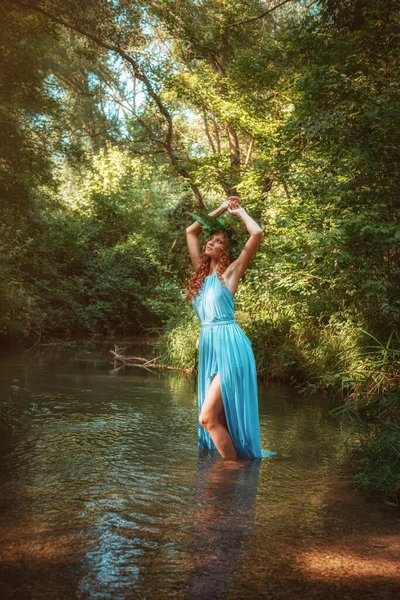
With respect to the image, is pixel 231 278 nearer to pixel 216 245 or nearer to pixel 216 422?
pixel 216 245

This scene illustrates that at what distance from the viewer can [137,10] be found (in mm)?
14188

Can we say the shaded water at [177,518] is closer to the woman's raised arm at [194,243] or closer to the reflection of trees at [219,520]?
the reflection of trees at [219,520]

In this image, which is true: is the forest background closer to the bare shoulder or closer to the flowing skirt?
the flowing skirt

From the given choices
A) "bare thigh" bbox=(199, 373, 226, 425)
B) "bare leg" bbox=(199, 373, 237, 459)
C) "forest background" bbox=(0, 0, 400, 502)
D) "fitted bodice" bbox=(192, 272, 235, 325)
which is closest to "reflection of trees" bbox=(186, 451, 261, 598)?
"bare leg" bbox=(199, 373, 237, 459)

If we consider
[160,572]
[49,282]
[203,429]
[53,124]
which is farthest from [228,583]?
[49,282]

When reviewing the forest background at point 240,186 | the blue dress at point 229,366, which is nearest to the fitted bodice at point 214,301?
the blue dress at point 229,366

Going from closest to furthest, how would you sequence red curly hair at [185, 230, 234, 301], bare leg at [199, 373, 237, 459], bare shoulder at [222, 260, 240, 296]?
bare leg at [199, 373, 237, 459] → bare shoulder at [222, 260, 240, 296] → red curly hair at [185, 230, 234, 301]

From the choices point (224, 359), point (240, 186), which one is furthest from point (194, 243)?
point (240, 186)

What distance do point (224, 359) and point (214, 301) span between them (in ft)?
1.75

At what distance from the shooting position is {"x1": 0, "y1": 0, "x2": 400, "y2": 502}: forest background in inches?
311

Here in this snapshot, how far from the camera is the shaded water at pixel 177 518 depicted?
→ 9.26 feet

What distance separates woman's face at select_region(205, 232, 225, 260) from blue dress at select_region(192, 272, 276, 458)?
0.63 ft

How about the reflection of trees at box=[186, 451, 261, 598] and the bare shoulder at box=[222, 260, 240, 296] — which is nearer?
the reflection of trees at box=[186, 451, 261, 598]

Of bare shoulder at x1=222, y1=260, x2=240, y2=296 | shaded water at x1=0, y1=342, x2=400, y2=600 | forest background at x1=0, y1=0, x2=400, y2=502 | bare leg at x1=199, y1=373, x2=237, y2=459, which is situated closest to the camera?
shaded water at x1=0, y1=342, x2=400, y2=600
